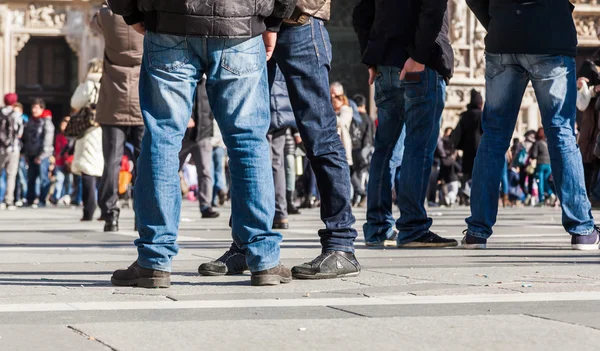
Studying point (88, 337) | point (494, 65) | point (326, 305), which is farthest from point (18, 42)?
point (88, 337)

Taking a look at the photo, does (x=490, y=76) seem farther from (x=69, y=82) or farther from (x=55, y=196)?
(x=69, y=82)

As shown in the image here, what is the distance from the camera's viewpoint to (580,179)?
6.96 meters

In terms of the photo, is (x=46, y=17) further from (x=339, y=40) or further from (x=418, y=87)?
(x=418, y=87)

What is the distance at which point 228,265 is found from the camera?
5.46 meters

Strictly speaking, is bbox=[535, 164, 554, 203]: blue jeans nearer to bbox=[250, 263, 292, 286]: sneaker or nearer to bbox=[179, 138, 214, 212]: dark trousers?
bbox=[179, 138, 214, 212]: dark trousers

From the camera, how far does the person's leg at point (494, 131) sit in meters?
6.91

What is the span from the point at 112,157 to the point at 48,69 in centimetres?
1773

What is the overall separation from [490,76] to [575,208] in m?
0.80

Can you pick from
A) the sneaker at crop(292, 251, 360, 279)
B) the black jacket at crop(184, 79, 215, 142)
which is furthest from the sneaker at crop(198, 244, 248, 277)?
the black jacket at crop(184, 79, 215, 142)

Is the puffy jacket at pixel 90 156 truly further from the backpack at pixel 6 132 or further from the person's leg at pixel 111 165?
the backpack at pixel 6 132

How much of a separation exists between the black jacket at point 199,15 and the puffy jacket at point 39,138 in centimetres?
1440

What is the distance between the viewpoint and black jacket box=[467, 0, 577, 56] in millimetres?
6781

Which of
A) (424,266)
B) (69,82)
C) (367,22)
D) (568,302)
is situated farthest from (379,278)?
(69,82)

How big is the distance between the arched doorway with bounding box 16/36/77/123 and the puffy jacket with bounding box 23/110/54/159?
7.92m
